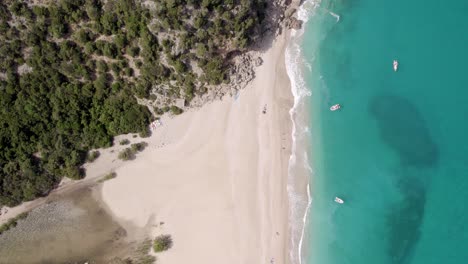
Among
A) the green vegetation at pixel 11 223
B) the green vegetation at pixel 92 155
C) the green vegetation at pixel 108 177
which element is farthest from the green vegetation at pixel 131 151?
the green vegetation at pixel 11 223

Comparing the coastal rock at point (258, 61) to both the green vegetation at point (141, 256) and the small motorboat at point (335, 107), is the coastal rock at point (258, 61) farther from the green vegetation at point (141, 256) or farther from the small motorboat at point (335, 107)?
the green vegetation at point (141, 256)

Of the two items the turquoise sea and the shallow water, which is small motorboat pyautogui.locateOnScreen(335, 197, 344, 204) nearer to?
the turquoise sea

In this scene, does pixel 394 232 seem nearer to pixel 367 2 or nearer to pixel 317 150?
pixel 317 150

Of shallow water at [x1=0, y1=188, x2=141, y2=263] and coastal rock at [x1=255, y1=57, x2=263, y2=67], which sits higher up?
coastal rock at [x1=255, y1=57, x2=263, y2=67]

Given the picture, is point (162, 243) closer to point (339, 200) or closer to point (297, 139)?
point (297, 139)

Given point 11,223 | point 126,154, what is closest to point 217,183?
→ point 126,154

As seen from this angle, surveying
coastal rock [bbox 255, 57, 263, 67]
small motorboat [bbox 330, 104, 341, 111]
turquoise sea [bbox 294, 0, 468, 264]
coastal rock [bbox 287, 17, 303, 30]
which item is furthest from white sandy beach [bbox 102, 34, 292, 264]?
coastal rock [bbox 287, 17, 303, 30]

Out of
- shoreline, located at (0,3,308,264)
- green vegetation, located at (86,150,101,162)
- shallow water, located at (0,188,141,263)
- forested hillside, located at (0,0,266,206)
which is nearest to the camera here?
forested hillside, located at (0,0,266,206)
